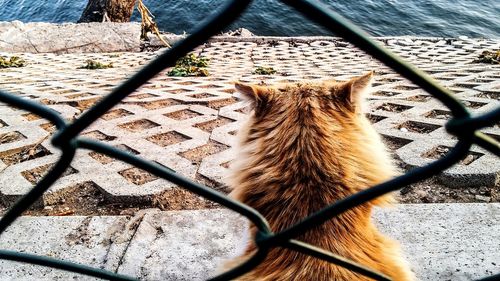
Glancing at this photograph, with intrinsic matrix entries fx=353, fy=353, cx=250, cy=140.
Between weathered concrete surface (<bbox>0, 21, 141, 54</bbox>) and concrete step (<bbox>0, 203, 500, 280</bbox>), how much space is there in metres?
8.09

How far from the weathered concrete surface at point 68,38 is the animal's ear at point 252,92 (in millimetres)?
8366

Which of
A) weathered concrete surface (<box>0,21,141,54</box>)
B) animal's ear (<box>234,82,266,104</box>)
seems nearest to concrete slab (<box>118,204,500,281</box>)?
animal's ear (<box>234,82,266,104</box>)

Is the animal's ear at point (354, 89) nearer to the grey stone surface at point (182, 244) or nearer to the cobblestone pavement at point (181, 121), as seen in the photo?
the cobblestone pavement at point (181, 121)

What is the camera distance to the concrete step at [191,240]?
164 centimetres

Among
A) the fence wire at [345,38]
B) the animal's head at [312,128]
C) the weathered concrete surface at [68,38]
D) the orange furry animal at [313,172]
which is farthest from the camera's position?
the weathered concrete surface at [68,38]

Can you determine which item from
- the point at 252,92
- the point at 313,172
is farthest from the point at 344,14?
the point at 313,172

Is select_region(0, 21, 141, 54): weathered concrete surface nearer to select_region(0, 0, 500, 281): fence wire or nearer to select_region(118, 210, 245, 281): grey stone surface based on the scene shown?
select_region(118, 210, 245, 281): grey stone surface

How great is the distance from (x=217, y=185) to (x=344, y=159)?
50.3 inches

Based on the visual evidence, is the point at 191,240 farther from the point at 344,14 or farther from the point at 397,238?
the point at 344,14

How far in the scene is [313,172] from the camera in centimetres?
137

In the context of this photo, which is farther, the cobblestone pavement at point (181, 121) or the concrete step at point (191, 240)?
the cobblestone pavement at point (181, 121)

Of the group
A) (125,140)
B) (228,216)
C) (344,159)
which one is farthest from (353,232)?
(125,140)

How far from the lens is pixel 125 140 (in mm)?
3172

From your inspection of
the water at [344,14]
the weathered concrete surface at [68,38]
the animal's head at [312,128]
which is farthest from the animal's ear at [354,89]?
the water at [344,14]
